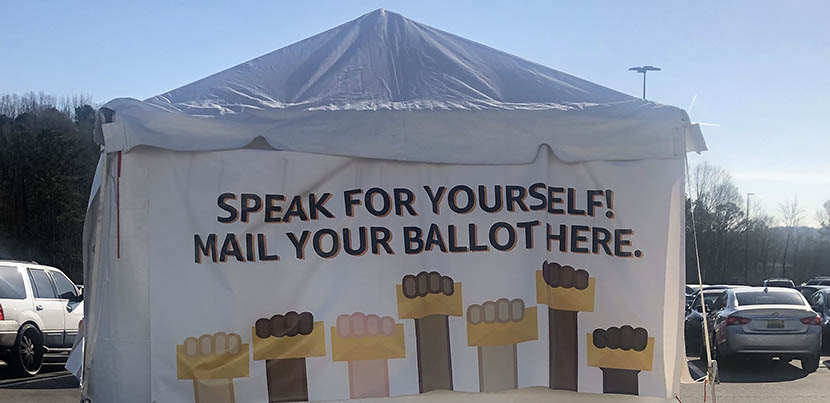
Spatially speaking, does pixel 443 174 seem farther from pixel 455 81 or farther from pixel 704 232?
pixel 704 232

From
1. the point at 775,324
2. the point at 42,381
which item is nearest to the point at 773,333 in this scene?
the point at 775,324

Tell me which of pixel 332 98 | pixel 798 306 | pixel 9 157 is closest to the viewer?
pixel 332 98

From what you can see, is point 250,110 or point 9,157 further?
point 9,157

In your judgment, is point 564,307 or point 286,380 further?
point 564,307

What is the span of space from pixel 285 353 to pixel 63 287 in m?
10.6

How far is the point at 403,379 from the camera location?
19.3 ft

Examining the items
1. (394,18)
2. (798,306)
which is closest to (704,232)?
(798,306)

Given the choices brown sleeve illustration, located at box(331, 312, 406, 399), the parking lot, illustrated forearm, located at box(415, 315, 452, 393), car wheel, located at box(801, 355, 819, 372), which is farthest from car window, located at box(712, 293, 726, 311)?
brown sleeve illustration, located at box(331, 312, 406, 399)

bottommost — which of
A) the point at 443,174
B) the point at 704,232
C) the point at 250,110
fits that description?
the point at 704,232

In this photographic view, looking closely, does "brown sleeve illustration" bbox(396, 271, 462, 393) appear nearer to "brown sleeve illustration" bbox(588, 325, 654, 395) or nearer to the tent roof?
the tent roof

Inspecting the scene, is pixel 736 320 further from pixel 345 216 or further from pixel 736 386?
pixel 345 216

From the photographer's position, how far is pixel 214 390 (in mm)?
5832

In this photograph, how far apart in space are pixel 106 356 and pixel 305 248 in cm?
155

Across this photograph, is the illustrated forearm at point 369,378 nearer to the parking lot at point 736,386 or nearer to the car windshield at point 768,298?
the parking lot at point 736,386
